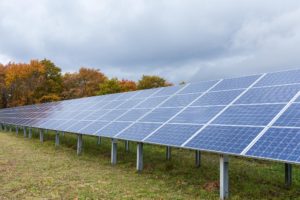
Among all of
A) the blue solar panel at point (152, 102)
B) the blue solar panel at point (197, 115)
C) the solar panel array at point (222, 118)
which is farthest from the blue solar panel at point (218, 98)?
the blue solar panel at point (152, 102)

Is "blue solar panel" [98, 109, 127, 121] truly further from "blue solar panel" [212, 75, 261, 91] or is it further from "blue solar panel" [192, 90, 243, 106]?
"blue solar panel" [212, 75, 261, 91]

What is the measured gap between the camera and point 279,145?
8258 millimetres

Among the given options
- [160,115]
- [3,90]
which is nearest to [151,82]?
[3,90]

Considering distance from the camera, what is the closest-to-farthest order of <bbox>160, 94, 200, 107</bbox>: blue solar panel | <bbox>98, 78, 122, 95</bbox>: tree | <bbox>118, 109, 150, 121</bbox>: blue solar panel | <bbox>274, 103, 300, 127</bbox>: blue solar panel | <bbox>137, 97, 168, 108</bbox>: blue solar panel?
<bbox>274, 103, 300, 127</bbox>: blue solar panel
<bbox>160, 94, 200, 107</bbox>: blue solar panel
<bbox>118, 109, 150, 121</bbox>: blue solar panel
<bbox>137, 97, 168, 108</bbox>: blue solar panel
<bbox>98, 78, 122, 95</bbox>: tree

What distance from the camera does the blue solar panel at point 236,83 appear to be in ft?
44.1

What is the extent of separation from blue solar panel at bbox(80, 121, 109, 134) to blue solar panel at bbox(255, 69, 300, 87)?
27.0 feet

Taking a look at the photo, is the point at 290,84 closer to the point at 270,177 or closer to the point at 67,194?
the point at 270,177

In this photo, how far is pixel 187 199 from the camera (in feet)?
31.0

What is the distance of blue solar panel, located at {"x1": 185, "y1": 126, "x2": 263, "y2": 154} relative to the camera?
902cm

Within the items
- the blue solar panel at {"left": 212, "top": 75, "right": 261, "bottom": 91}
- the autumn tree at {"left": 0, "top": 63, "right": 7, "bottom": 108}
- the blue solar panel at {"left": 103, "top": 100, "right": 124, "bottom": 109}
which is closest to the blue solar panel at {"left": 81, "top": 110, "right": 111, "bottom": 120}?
the blue solar panel at {"left": 103, "top": 100, "right": 124, "bottom": 109}

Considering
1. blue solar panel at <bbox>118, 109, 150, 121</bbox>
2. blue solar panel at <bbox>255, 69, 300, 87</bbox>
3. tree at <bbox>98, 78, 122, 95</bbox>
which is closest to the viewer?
blue solar panel at <bbox>255, 69, 300, 87</bbox>

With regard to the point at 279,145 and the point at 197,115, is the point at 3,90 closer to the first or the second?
the point at 197,115

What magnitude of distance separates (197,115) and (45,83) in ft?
186

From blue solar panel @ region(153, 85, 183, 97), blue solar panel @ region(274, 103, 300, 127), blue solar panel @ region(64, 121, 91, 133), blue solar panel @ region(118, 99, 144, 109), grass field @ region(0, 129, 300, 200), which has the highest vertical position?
blue solar panel @ region(153, 85, 183, 97)
